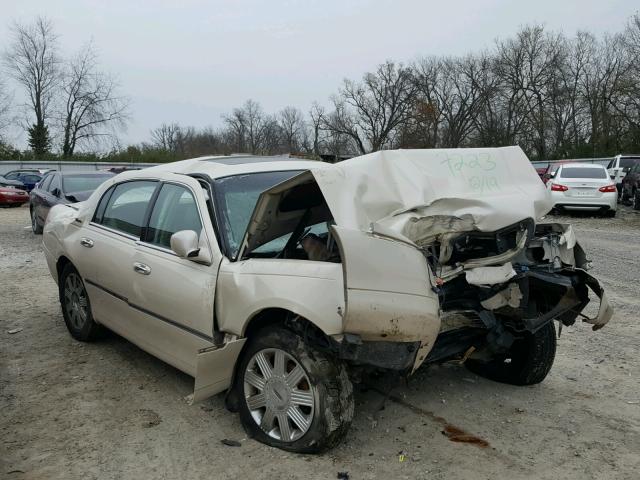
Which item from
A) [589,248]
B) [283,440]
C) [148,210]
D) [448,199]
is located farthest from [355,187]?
[589,248]

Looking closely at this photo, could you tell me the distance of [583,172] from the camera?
1684 centimetres

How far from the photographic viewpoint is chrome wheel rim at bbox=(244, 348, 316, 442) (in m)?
3.18

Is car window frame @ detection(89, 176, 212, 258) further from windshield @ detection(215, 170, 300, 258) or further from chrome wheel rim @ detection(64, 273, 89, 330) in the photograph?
chrome wheel rim @ detection(64, 273, 89, 330)

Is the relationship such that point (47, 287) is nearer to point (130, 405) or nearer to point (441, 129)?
point (130, 405)

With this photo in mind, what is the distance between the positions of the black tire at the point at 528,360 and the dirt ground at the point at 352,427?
0.09m

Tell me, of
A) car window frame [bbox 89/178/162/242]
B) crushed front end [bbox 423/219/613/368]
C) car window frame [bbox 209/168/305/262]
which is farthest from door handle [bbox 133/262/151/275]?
crushed front end [bbox 423/219/613/368]

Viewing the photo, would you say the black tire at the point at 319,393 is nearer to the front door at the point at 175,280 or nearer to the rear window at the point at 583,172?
the front door at the point at 175,280

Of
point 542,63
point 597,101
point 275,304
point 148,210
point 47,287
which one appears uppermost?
point 542,63

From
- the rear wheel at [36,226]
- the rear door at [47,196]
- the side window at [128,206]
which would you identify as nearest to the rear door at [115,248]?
the side window at [128,206]

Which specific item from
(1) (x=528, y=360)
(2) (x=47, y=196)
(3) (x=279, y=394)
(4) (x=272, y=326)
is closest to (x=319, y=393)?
(3) (x=279, y=394)

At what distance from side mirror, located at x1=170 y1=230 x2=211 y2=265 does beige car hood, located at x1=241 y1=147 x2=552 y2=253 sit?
0.93 ft

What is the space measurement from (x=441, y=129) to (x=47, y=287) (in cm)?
6295

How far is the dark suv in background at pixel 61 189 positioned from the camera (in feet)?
38.2

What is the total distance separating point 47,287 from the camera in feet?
25.8
